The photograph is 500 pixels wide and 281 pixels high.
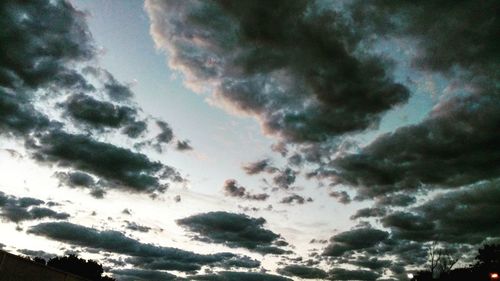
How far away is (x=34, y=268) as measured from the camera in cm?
2873

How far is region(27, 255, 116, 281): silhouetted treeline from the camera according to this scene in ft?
363

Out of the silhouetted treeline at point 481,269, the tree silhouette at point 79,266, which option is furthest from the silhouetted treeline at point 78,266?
the silhouetted treeline at point 481,269

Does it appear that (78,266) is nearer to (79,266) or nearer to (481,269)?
(79,266)

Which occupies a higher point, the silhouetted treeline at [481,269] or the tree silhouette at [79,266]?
the silhouetted treeline at [481,269]

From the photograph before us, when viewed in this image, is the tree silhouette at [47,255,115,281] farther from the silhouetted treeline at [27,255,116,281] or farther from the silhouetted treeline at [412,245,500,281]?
the silhouetted treeline at [412,245,500,281]

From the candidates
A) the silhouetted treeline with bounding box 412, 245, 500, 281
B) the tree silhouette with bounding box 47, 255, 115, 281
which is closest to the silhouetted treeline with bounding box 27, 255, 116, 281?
the tree silhouette with bounding box 47, 255, 115, 281

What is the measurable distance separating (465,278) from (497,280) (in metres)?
13.0

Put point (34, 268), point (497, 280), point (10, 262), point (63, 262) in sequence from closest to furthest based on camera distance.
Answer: point (10, 262)
point (34, 268)
point (497, 280)
point (63, 262)

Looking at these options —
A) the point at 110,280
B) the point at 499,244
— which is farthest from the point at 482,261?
the point at 110,280

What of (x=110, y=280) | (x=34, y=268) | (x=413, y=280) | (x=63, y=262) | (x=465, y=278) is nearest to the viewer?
(x=34, y=268)

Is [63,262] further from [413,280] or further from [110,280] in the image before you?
[413,280]

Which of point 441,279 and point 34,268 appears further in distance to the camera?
point 441,279

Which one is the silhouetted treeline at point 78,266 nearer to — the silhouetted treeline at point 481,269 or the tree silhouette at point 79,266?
the tree silhouette at point 79,266

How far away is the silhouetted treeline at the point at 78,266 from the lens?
110625 millimetres
